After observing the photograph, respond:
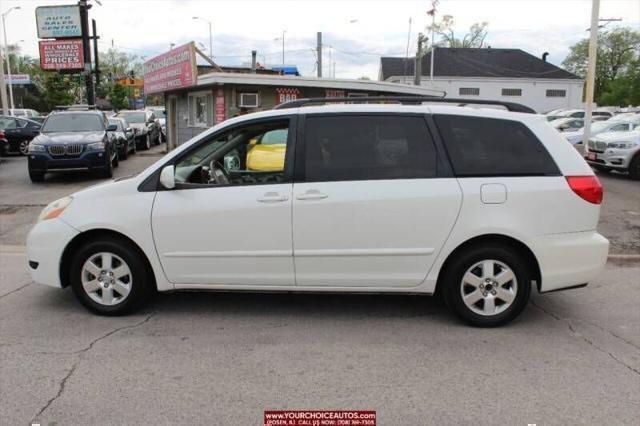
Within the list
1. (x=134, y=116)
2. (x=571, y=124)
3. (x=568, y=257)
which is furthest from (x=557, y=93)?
(x=568, y=257)

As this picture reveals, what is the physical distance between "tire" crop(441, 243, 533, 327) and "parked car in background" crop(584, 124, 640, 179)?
39.7 feet

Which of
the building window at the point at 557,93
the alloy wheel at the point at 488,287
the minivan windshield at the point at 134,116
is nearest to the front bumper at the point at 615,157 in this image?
the alloy wheel at the point at 488,287

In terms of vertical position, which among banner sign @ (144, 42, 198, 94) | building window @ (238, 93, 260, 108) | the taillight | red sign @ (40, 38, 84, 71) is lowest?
the taillight

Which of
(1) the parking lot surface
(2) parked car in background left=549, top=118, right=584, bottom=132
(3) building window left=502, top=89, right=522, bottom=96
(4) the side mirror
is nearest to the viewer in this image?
(1) the parking lot surface

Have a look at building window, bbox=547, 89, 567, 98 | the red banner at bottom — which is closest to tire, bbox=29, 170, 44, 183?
the red banner at bottom

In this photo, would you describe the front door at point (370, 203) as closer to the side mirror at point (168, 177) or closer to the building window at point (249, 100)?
the side mirror at point (168, 177)

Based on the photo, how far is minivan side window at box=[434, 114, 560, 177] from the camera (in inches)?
171

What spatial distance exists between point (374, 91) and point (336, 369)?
60.1 ft

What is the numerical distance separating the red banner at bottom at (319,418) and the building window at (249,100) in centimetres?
1768

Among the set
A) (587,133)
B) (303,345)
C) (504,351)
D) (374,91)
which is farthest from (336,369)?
(374,91)

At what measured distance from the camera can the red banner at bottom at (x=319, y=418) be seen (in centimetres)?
306

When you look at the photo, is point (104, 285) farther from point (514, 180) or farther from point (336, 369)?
point (514, 180)

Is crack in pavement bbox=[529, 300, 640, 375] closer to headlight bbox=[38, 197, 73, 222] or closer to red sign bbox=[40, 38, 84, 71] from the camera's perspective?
headlight bbox=[38, 197, 73, 222]

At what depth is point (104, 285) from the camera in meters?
4.59
